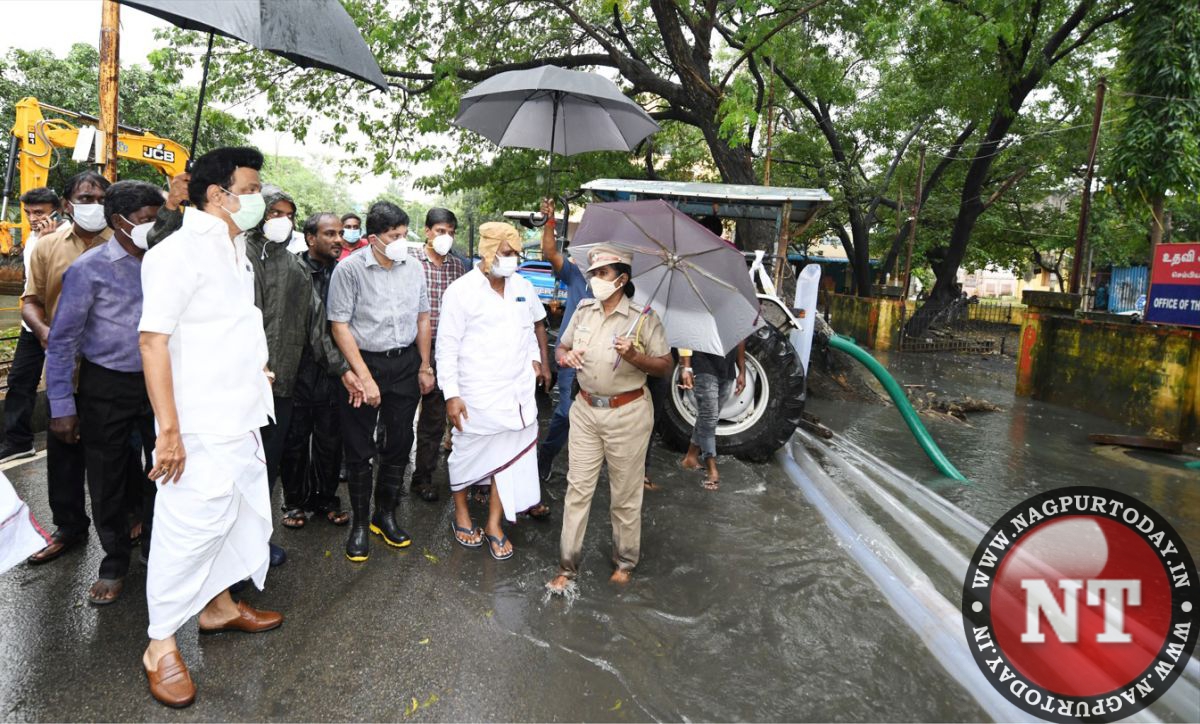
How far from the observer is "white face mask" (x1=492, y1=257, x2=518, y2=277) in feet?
12.1

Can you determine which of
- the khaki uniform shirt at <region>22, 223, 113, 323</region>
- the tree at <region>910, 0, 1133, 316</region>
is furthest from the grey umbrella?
the tree at <region>910, 0, 1133, 316</region>

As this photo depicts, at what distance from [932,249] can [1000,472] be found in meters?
22.1

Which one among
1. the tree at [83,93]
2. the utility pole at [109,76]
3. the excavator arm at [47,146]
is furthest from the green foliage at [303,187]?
the utility pole at [109,76]

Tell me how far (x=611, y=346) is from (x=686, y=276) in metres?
0.74

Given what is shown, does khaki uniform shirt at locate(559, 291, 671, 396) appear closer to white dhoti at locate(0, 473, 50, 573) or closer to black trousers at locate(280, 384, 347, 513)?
black trousers at locate(280, 384, 347, 513)

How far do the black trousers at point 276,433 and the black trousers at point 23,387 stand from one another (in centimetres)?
193

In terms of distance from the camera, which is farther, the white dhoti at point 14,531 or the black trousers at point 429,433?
the black trousers at point 429,433

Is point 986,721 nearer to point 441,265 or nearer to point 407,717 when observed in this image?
point 407,717

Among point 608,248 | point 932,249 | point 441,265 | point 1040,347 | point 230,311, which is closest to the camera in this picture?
point 230,311

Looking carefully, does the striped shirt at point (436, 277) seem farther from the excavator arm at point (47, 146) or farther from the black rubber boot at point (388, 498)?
the excavator arm at point (47, 146)

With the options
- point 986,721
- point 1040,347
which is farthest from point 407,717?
point 1040,347

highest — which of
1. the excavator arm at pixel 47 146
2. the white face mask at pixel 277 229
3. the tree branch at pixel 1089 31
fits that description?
the tree branch at pixel 1089 31

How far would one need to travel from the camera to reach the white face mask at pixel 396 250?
3582mm

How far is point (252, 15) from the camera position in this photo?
265cm
